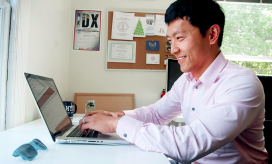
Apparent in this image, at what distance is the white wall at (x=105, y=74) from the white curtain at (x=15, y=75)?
3.07 feet

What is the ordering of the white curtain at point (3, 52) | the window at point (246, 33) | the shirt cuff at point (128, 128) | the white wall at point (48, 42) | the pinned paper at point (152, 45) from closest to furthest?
the shirt cuff at point (128, 128) < the white curtain at point (3, 52) < the white wall at point (48, 42) < the pinned paper at point (152, 45) < the window at point (246, 33)

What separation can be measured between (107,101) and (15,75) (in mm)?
1060

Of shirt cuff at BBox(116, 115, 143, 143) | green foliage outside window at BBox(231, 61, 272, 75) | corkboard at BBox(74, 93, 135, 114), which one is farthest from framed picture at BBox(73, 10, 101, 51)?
green foliage outside window at BBox(231, 61, 272, 75)

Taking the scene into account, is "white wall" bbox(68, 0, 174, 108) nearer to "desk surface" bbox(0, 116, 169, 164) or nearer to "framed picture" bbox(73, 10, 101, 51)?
"framed picture" bbox(73, 10, 101, 51)

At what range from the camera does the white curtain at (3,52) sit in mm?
1142

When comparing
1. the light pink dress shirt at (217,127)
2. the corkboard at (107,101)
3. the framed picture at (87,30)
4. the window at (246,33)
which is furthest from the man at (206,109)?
the window at (246,33)

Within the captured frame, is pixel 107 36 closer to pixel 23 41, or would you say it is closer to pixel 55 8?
pixel 55 8

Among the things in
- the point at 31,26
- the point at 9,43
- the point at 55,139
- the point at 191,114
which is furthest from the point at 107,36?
the point at 55,139

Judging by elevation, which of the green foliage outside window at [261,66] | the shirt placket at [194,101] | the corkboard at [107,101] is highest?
the green foliage outside window at [261,66]

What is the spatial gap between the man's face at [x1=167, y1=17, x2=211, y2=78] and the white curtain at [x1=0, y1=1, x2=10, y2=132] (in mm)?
918

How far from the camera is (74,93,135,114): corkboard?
2.12 m

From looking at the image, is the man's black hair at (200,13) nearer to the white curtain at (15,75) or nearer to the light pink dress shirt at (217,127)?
the light pink dress shirt at (217,127)

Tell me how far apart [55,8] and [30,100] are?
827 mm

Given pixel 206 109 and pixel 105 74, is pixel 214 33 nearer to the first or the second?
pixel 206 109
